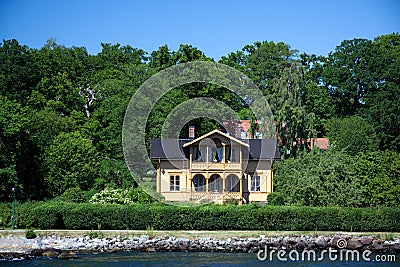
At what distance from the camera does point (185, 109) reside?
4666 cm

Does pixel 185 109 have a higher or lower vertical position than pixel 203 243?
higher

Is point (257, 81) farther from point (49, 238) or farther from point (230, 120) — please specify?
point (49, 238)

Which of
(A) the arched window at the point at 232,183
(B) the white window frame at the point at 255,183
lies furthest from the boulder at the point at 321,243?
(B) the white window frame at the point at 255,183

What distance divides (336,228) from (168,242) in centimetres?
862

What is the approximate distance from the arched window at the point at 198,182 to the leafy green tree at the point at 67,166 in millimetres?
6542

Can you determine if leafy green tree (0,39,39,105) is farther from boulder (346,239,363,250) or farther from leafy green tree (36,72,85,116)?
boulder (346,239,363,250)

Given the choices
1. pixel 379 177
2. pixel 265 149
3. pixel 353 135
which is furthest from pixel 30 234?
pixel 353 135

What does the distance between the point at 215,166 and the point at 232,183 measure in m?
1.79

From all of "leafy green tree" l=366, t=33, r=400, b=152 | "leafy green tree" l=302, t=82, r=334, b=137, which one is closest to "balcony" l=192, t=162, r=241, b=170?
"leafy green tree" l=302, t=82, r=334, b=137

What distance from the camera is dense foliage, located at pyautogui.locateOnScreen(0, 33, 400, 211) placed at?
34.6 metres

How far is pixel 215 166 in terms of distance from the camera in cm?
3988

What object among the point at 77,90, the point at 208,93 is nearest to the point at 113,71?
the point at 77,90

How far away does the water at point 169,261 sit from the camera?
25.0m

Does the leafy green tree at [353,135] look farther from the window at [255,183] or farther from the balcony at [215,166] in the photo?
the balcony at [215,166]
